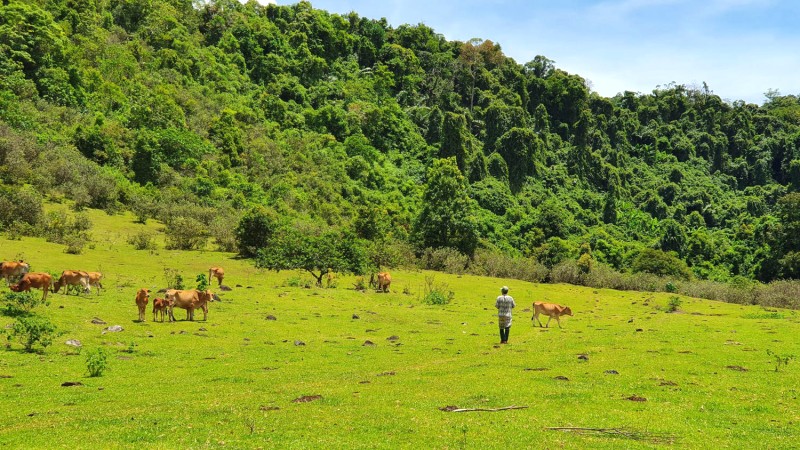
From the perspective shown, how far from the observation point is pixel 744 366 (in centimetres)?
1794

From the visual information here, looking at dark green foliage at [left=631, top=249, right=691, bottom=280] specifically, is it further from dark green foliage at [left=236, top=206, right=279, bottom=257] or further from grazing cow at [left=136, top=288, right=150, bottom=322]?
grazing cow at [left=136, top=288, right=150, bottom=322]

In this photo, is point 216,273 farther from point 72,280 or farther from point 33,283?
point 33,283

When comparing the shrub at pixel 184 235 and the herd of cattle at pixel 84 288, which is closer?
the herd of cattle at pixel 84 288

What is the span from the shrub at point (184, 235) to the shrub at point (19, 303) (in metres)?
28.2

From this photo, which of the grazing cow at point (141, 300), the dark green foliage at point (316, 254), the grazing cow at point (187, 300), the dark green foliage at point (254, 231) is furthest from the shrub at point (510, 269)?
the grazing cow at point (141, 300)

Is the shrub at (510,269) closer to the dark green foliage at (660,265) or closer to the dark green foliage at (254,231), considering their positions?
the dark green foliage at (660,265)

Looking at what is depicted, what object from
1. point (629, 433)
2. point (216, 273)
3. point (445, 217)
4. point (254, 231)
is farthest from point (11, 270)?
point (445, 217)

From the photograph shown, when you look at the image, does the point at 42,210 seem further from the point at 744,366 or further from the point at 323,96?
the point at 323,96

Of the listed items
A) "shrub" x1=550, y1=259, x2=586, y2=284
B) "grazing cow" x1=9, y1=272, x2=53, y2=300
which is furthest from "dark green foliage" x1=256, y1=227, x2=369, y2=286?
"shrub" x1=550, y1=259, x2=586, y2=284

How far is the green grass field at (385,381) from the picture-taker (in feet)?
34.0

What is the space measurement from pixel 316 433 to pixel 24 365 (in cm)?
1127

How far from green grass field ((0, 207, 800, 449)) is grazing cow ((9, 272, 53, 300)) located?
966mm

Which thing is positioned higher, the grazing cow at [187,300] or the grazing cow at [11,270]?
the grazing cow at [11,270]

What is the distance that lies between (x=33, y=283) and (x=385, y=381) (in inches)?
734
